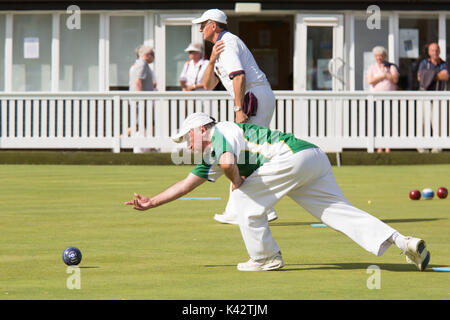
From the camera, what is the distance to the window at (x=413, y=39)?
22.3 metres

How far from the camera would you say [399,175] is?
16359mm

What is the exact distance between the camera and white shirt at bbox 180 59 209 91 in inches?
728

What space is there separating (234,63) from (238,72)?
10 centimetres

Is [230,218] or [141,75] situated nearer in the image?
[230,218]

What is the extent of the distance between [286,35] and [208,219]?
16.6m

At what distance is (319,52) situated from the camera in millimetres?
22141

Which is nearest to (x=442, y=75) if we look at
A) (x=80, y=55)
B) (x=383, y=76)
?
(x=383, y=76)

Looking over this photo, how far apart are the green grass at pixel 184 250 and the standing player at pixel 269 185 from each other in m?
0.20

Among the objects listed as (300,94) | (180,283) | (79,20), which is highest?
(79,20)

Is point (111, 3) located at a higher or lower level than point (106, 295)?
higher

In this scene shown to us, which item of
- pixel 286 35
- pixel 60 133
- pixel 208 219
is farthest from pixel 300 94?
pixel 208 219

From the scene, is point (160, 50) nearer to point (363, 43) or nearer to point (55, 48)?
point (55, 48)

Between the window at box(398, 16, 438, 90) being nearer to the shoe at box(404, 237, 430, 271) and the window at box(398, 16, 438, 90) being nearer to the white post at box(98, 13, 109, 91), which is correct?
the white post at box(98, 13, 109, 91)

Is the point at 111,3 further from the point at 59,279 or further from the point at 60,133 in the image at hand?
the point at 59,279
